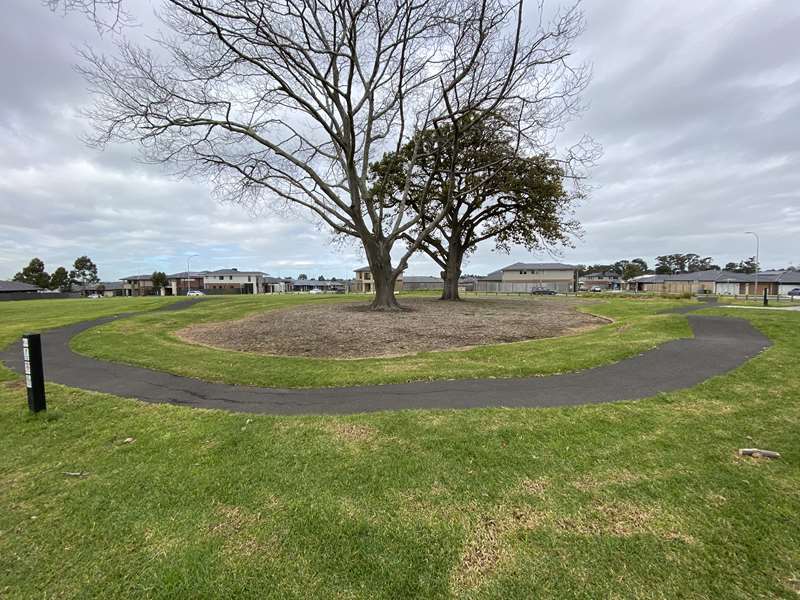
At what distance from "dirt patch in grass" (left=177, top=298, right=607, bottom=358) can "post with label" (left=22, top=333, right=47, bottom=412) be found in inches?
207

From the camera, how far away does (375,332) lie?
41.5ft

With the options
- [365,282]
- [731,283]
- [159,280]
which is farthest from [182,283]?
[731,283]

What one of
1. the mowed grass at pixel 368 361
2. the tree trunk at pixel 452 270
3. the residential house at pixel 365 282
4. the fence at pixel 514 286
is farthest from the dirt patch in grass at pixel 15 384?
the residential house at pixel 365 282

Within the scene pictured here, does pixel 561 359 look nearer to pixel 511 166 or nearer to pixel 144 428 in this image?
pixel 144 428

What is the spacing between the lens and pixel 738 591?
2.08 meters

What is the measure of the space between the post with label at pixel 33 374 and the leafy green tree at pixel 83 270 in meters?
118

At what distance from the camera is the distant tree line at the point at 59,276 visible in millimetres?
81750

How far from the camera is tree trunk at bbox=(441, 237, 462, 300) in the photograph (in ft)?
92.2

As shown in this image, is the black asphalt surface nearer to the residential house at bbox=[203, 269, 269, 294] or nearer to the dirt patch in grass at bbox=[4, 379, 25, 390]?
the dirt patch in grass at bbox=[4, 379, 25, 390]

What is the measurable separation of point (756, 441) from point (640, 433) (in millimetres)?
1147

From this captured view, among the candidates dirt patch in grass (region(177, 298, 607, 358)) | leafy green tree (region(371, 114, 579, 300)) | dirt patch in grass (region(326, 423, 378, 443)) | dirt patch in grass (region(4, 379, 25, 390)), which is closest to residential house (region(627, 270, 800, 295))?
leafy green tree (region(371, 114, 579, 300))

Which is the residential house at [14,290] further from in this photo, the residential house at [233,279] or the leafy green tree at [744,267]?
the leafy green tree at [744,267]

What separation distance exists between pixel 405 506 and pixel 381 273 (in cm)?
1590

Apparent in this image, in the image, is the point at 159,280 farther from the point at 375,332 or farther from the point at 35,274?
the point at 375,332
